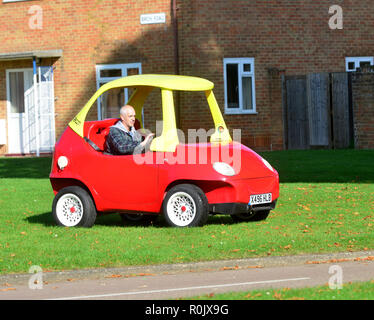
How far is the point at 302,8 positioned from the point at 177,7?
4086 millimetres

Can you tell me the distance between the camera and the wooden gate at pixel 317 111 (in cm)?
2567

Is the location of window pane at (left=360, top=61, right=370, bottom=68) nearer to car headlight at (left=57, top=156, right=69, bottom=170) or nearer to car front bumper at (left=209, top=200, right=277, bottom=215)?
car front bumper at (left=209, top=200, right=277, bottom=215)

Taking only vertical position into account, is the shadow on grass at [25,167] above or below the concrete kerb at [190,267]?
above

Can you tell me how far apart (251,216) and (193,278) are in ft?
12.5

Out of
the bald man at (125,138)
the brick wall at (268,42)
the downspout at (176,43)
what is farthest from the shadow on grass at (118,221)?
the brick wall at (268,42)

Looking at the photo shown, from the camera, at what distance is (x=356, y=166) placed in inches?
760

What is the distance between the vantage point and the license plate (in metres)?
11.2

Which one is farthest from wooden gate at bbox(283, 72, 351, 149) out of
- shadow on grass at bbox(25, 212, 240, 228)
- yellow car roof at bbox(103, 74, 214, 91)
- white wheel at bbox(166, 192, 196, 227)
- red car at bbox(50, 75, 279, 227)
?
white wheel at bbox(166, 192, 196, 227)

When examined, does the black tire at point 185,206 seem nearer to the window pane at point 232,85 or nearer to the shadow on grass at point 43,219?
the shadow on grass at point 43,219

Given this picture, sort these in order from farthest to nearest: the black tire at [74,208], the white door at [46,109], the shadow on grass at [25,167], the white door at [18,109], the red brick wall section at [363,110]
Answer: the white door at [18,109] < the white door at [46,109] < the red brick wall section at [363,110] < the shadow on grass at [25,167] < the black tire at [74,208]

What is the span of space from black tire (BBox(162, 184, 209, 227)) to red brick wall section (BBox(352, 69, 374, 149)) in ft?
49.1

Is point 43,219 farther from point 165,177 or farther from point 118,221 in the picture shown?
point 165,177

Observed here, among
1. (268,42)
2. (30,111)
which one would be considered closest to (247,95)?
(268,42)
